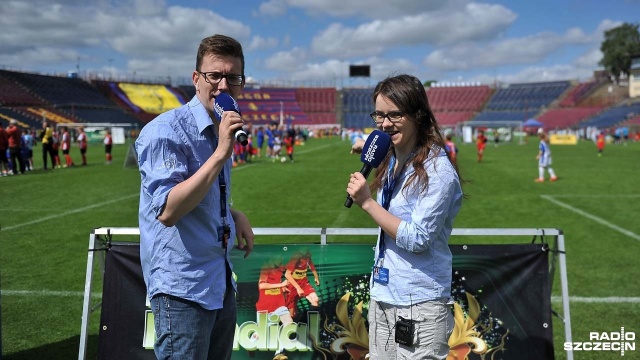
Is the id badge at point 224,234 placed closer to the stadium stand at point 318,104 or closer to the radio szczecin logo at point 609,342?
the radio szczecin logo at point 609,342

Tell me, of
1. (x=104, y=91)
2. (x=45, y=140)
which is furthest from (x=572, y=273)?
(x=104, y=91)

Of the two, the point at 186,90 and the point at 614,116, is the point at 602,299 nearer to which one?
the point at 614,116

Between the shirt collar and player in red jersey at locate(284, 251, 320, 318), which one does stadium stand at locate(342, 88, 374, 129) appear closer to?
player in red jersey at locate(284, 251, 320, 318)

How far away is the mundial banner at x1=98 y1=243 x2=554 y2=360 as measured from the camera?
3.81 m

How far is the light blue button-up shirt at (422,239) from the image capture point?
233cm

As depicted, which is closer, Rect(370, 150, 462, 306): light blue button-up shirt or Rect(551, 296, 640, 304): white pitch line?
Rect(370, 150, 462, 306): light blue button-up shirt

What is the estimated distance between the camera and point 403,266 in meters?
2.46

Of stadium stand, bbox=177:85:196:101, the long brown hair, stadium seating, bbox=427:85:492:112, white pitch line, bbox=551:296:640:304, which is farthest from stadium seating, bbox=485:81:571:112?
the long brown hair

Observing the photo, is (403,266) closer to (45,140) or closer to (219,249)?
(219,249)

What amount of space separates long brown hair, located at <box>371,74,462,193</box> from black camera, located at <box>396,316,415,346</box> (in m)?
0.62

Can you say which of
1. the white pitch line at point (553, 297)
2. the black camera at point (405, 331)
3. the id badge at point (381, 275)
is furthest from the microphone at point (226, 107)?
the white pitch line at point (553, 297)

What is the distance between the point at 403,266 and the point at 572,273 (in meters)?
5.34

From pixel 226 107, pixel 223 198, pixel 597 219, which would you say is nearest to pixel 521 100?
pixel 597 219

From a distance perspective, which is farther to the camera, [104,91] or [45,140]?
[104,91]
